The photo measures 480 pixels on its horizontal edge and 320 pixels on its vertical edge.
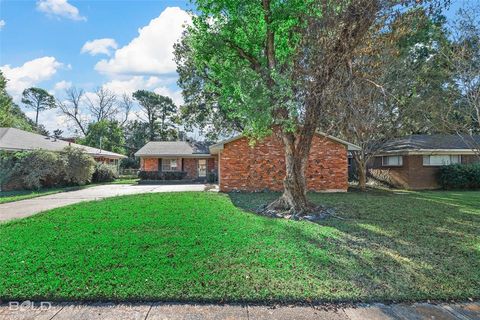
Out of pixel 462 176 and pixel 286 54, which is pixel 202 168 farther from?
pixel 462 176

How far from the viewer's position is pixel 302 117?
948cm

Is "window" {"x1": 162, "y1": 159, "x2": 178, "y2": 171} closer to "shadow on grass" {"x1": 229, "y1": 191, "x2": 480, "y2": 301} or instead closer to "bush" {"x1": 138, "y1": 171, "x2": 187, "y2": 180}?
"bush" {"x1": 138, "y1": 171, "x2": 187, "y2": 180}

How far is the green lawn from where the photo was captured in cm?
395

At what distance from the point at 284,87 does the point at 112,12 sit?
17.1 ft

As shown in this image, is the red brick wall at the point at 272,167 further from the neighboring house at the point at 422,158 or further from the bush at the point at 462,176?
the bush at the point at 462,176

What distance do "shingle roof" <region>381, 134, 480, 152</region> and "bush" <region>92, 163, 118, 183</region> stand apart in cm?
2231

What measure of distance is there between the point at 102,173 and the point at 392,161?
2326cm

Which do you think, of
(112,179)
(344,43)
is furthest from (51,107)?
(344,43)

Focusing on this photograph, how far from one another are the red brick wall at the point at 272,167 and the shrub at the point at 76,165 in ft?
38.4

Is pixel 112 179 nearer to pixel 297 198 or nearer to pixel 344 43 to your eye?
pixel 297 198

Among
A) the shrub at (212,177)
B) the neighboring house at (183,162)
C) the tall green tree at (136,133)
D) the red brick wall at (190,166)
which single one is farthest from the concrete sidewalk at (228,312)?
the tall green tree at (136,133)

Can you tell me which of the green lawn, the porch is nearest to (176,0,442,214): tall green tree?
the green lawn

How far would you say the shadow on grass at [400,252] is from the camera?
4.13 meters

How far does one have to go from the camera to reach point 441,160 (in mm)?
19984
